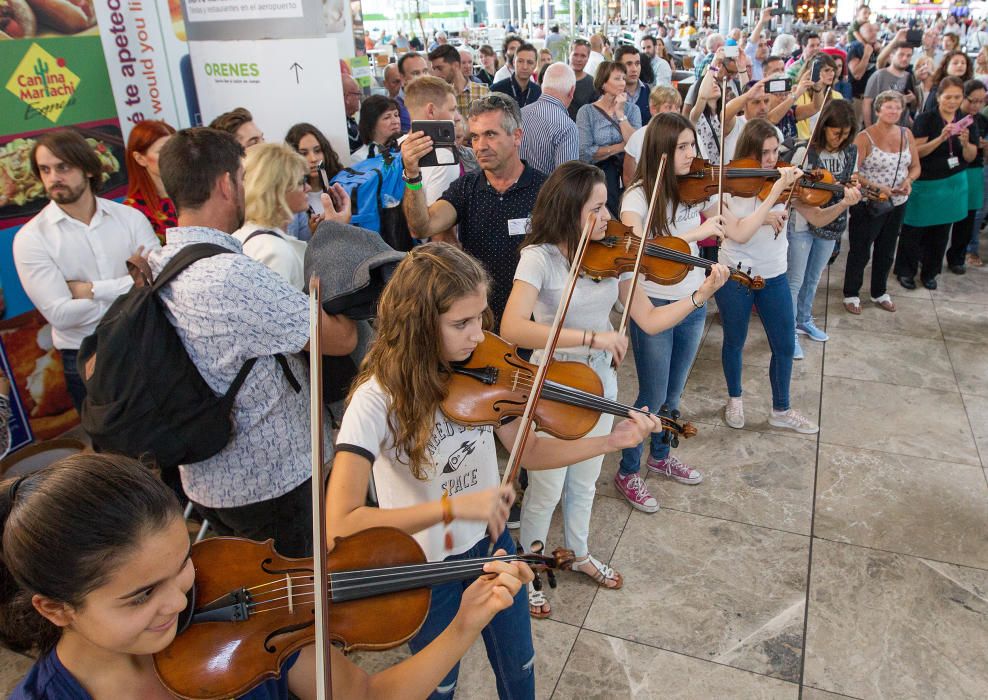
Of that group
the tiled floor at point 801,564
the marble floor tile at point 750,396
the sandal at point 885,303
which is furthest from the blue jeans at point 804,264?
the sandal at point 885,303

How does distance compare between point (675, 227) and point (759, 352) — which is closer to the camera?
point (675, 227)

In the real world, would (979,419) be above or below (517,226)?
below

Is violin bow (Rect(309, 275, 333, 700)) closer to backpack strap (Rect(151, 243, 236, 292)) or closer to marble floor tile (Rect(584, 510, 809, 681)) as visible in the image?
backpack strap (Rect(151, 243, 236, 292))

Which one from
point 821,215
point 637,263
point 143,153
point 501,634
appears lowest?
point 501,634

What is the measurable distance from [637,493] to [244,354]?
1.94 metres

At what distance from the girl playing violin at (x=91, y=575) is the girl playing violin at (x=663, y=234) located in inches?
84.3

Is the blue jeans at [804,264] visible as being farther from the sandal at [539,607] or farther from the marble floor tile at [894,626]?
the sandal at [539,607]

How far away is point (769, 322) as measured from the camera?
11.3 feet

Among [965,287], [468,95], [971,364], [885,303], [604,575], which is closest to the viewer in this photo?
[604,575]

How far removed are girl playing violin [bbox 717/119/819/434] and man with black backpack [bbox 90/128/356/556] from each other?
216 centimetres

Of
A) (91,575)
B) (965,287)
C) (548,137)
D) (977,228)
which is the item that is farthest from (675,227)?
(977,228)

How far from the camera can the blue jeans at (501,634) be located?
1615mm

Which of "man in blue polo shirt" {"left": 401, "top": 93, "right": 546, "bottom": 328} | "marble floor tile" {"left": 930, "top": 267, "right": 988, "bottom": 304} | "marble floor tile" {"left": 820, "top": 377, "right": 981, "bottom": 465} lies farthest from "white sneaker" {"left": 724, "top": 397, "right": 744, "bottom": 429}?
"marble floor tile" {"left": 930, "top": 267, "right": 988, "bottom": 304}

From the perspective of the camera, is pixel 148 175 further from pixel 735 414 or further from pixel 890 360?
pixel 890 360
